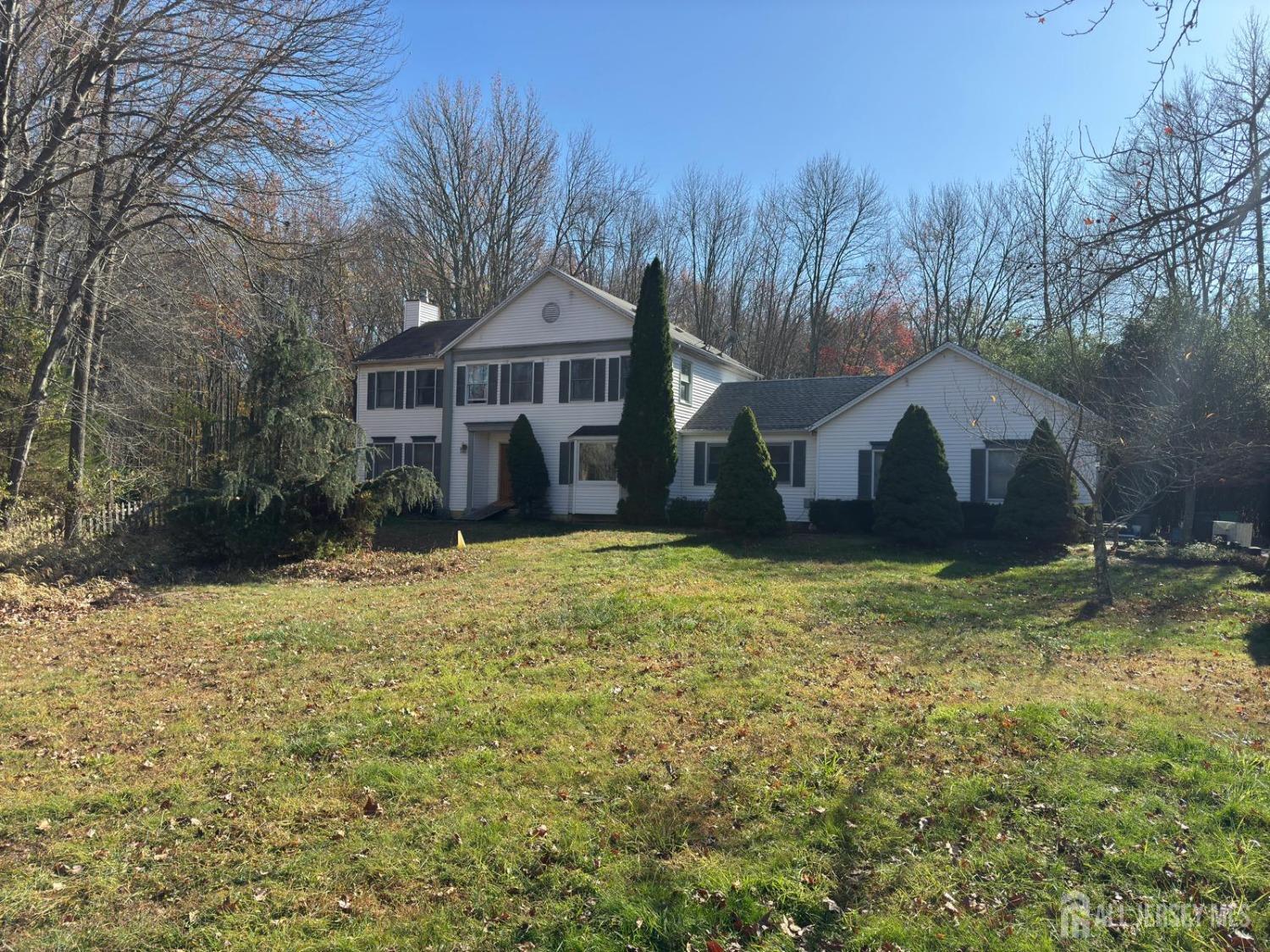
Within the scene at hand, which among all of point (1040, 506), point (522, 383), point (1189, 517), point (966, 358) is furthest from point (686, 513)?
point (1189, 517)

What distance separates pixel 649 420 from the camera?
2223cm

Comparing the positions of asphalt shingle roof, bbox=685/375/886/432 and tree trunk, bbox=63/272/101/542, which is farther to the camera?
asphalt shingle roof, bbox=685/375/886/432

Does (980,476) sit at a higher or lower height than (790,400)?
lower

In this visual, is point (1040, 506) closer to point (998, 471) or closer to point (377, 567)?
point (998, 471)

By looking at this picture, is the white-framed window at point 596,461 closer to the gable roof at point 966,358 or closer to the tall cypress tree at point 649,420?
the tall cypress tree at point 649,420

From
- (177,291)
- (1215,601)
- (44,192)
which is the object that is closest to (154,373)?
(177,291)

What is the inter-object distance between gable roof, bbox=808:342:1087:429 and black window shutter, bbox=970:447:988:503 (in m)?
2.05

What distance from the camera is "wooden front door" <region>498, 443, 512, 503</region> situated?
85.5 feet

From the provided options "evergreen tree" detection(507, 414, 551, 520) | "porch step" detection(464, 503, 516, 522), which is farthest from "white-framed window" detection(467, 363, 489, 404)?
"porch step" detection(464, 503, 516, 522)

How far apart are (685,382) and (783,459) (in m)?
4.10

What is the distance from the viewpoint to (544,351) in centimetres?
2473

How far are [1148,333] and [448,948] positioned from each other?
677 inches

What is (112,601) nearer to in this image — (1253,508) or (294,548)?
(294,548)

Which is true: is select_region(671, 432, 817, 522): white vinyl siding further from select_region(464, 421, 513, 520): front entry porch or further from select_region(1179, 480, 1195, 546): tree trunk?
select_region(1179, 480, 1195, 546): tree trunk
